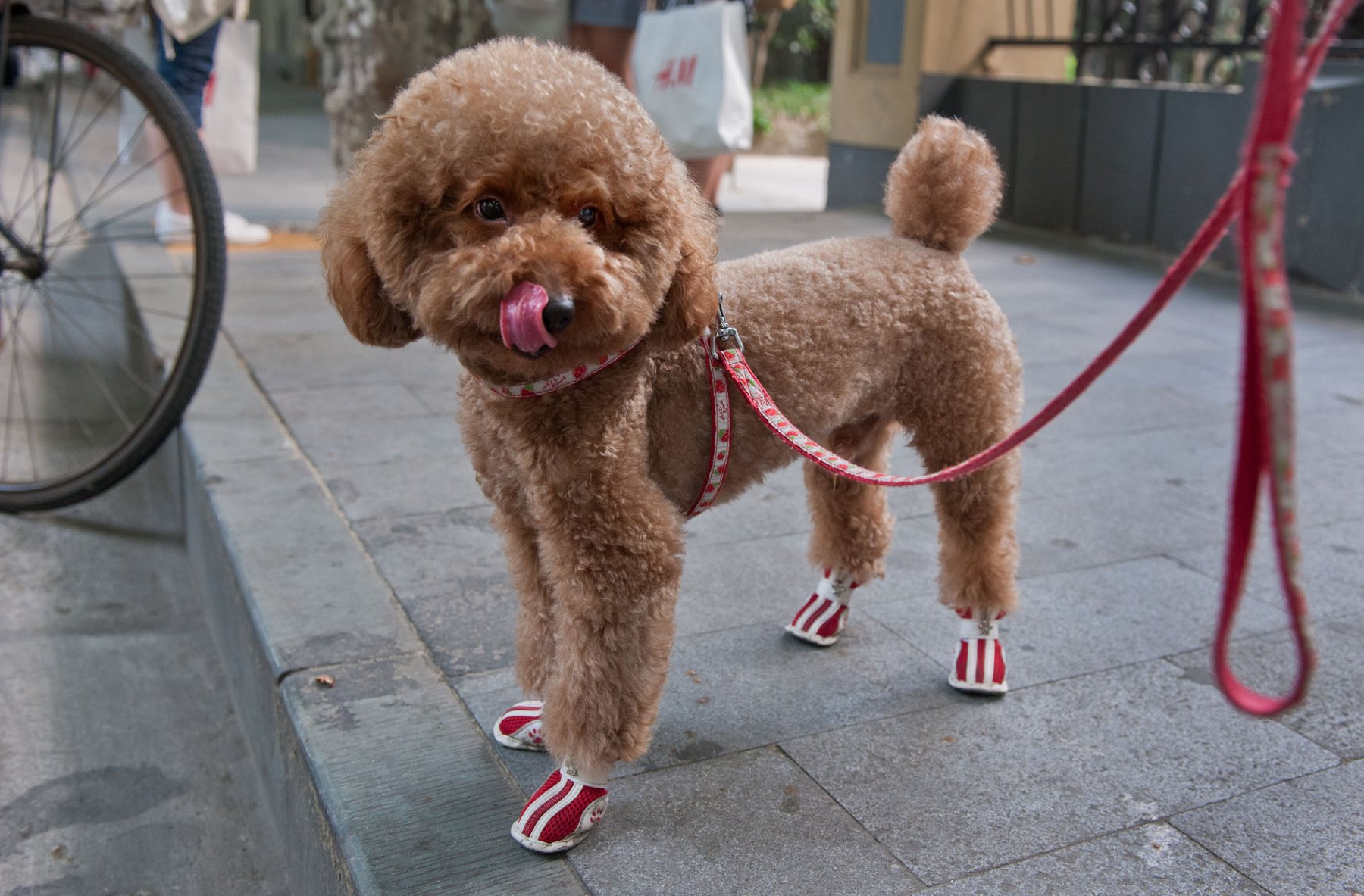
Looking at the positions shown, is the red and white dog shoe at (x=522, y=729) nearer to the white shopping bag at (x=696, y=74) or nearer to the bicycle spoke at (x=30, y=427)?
the bicycle spoke at (x=30, y=427)

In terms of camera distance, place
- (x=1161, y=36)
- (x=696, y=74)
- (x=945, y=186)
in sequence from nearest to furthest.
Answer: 1. (x=945, y=186)
2. (x=696, y=74)
3. (x=1161, y=36)

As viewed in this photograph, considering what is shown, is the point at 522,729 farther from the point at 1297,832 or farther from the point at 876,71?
the point at 876,71

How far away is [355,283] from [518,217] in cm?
28

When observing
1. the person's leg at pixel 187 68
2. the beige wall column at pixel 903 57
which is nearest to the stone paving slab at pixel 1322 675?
the person's leg at pixel 187 68

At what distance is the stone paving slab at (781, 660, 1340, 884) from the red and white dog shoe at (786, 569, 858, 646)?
31cm

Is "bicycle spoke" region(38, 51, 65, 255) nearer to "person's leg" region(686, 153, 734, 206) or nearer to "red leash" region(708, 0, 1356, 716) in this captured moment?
"person's leg" region(686, 153, 734, 206)

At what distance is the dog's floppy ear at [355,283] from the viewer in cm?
165

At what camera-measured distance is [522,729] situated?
210cm

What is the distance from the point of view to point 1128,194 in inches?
279

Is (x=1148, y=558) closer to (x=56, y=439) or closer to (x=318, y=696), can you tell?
(x=318, y=696)

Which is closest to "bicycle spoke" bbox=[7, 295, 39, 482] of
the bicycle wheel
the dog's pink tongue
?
the bicycle wheel

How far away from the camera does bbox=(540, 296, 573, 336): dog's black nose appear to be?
1439 millimetres

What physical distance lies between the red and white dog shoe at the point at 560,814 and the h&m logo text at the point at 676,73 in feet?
11.7

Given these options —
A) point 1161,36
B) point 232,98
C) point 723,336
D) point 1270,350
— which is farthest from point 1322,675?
point 1161,36
